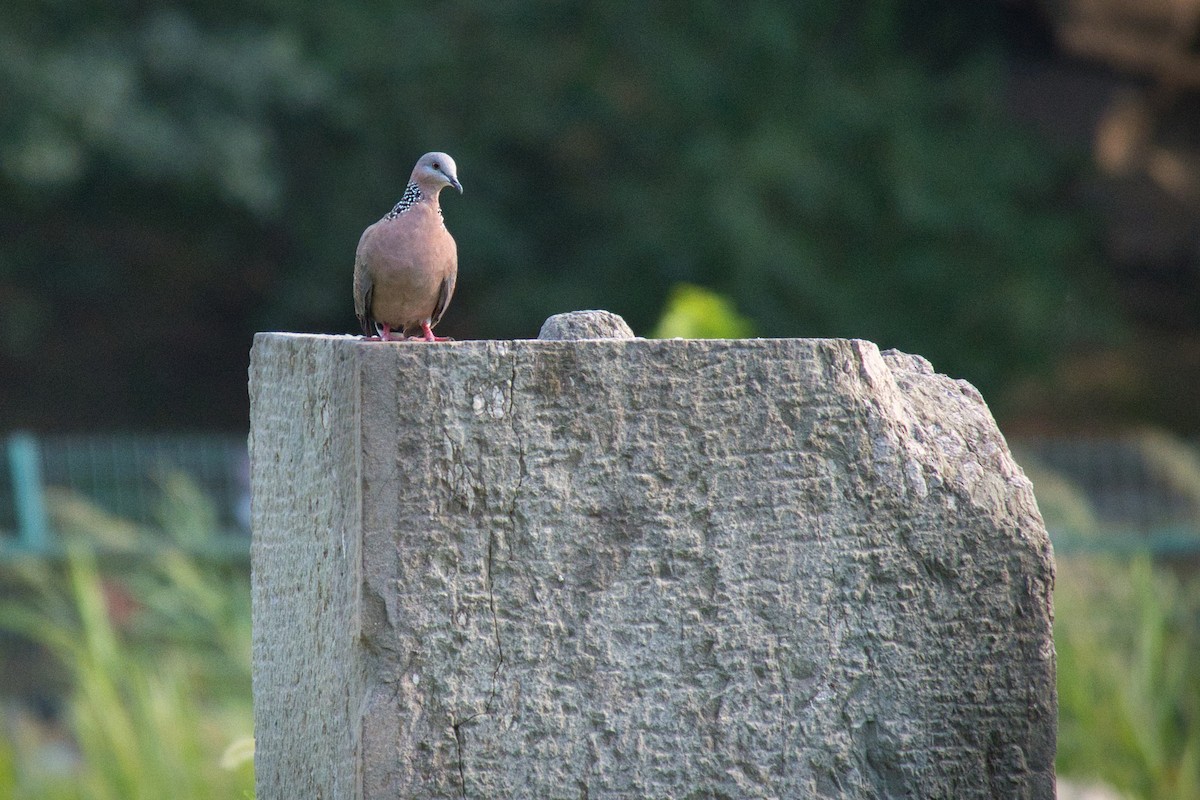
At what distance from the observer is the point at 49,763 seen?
479 cm

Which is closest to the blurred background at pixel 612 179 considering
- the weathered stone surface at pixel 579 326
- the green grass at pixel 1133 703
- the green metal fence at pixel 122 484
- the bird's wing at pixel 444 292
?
the green metal fence at pixel 122 484

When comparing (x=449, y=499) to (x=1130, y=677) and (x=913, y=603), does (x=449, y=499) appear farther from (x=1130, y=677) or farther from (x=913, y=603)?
(x=1130, y=677)

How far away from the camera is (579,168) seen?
42.4 ft

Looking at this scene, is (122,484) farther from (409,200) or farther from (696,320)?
(409,200)

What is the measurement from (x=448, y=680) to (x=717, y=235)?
950 cm

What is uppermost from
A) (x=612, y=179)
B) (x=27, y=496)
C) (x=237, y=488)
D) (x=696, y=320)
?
(x=612, y=179)

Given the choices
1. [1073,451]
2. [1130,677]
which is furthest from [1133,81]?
[1130,677]

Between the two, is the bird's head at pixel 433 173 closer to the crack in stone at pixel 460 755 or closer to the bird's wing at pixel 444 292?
the bird's wing at pixel 444 292

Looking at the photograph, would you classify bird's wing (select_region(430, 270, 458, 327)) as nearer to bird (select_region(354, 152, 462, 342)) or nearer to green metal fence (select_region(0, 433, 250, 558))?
bird (select_region(354, 152, 462, 342))

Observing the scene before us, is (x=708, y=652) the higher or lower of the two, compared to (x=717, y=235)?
lower

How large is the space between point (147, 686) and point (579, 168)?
30.4ft

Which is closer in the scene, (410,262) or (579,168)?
(410,262)

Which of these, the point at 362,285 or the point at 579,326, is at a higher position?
the point at 362,285

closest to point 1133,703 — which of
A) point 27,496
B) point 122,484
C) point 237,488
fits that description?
point 237,488
